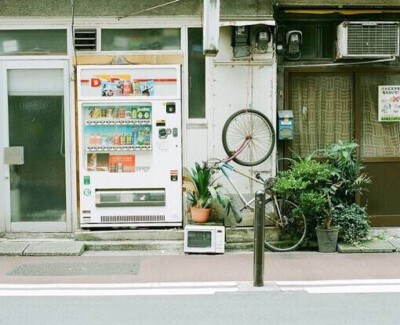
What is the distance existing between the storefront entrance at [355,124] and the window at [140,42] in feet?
7.45

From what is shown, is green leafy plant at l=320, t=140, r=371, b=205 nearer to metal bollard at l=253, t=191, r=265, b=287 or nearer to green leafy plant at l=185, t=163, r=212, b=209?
green leafy plant at l=185, t=163, r=212, b=209

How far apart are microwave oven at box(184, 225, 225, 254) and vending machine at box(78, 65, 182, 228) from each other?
0.73 metres

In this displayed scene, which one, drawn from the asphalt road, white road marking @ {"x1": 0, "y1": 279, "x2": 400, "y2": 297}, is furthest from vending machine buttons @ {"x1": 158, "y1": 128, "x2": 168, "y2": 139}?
the asphalt road

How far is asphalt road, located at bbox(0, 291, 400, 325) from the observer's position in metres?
6.61

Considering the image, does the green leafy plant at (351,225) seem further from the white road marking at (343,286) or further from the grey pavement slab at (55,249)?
the grey pavement slab at (55,249)

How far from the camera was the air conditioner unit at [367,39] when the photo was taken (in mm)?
10695

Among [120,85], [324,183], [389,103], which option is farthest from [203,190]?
[389,103]

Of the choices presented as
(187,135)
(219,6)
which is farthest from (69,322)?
(219,6)

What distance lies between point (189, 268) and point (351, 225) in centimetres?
290

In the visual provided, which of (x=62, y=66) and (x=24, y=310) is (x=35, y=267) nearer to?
(x=24, y=310)

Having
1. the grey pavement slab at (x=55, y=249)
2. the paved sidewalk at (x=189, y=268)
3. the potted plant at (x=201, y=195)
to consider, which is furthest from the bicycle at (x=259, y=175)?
the grey pavement slab at (x=55, y=249)

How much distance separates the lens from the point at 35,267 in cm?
930

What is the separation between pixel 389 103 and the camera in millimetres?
11289

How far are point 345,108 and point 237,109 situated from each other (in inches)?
81.3
